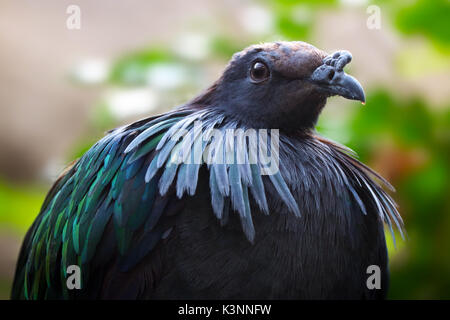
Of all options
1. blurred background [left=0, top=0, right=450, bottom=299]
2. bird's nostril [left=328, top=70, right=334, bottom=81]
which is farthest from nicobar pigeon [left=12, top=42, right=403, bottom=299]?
blurred background [left=0, top=0, right=450, bottom=299]

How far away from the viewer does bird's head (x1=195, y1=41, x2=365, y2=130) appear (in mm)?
2141

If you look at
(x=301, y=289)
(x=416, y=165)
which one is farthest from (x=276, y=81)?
(x=416, y=165)

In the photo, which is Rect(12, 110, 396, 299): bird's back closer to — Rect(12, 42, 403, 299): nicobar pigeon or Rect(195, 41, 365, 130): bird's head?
Rect(12, 42, 403, 299): nicobar pigeon

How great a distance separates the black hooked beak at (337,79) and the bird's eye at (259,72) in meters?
0.19

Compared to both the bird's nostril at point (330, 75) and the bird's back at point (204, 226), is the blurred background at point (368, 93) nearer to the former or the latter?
the bird's back at point (204, 226)

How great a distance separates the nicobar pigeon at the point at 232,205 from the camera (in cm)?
201

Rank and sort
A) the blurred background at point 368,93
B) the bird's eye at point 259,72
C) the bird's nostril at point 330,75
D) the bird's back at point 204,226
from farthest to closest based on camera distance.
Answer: the blurred background at point 368,93
the bird's eye at point 259,72
the bird's nostril at point 330,75
the bird's back at point 204,226

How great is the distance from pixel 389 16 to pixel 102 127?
2.19 m

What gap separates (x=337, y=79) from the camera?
210 cm

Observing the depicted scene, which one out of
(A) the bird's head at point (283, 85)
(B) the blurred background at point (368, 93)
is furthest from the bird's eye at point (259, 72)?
(B) the blurred background at point (368, 93)

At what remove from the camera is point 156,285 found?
204 cm

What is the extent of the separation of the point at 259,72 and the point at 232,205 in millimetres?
559

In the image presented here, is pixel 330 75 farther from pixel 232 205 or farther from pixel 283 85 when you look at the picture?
pixel 232 205
